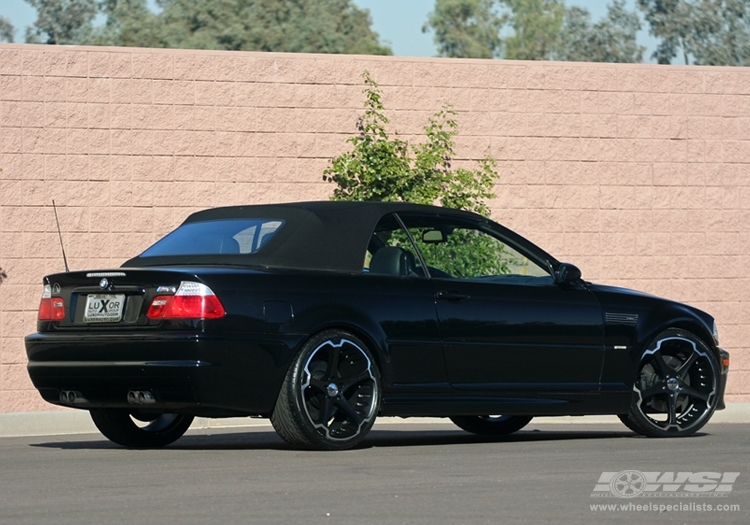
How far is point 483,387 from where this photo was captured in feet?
29.7

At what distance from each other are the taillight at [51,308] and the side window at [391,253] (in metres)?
1.83

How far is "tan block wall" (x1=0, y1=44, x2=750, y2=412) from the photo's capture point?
1448cm

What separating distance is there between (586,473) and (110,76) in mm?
8846

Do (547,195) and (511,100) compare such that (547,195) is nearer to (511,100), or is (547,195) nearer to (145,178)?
(511,100)

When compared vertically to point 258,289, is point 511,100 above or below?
above

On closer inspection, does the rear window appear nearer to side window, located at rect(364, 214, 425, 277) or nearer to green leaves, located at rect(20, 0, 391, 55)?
side window, located at rect(364, 214, 425, 277)

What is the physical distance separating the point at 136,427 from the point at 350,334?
69.0 inches

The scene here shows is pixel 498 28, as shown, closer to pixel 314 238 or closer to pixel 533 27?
pixel 533 27

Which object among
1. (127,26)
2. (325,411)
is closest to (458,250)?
(325,411)

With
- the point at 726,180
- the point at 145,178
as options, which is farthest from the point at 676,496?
the point at 726,180

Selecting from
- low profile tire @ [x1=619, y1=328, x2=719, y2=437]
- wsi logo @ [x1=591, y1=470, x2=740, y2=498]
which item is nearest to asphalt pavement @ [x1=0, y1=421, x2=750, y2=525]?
wsi logo @ [x1=591, y1=470, x2=740, y2=498]

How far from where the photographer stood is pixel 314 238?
885 cm

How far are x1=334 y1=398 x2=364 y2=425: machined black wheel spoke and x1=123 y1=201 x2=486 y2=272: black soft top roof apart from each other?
83cm

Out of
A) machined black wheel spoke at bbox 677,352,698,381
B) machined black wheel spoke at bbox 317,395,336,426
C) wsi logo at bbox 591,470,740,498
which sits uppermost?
machined black wheel spoke at bbox 677,352,698,381
